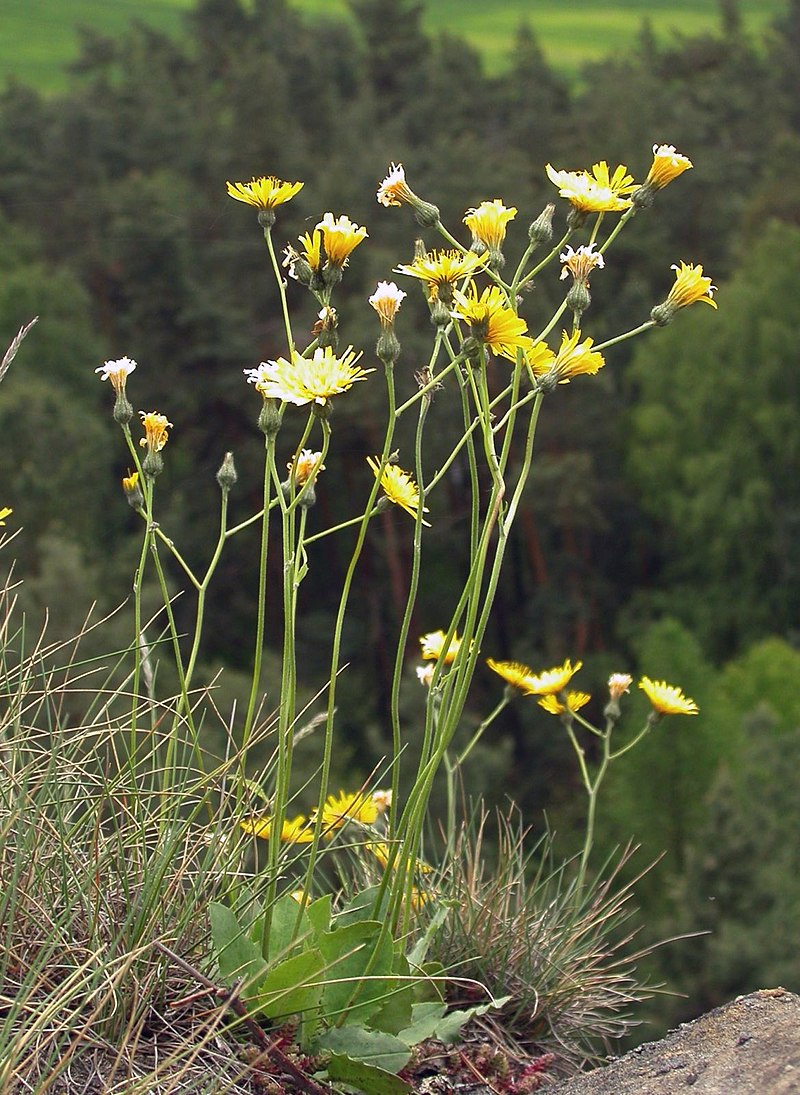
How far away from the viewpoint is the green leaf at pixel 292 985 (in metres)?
1.88

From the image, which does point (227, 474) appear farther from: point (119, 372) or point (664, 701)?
point (664, 701)

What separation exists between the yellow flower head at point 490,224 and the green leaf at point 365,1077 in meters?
1.08

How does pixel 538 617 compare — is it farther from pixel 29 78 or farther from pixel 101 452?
pixel 29 78

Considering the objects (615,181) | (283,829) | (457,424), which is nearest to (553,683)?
(283,829)

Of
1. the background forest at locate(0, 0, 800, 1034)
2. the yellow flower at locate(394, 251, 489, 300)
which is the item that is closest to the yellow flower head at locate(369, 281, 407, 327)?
the yellow flower at locate(394, 251, 489, 300)

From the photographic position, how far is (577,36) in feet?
134

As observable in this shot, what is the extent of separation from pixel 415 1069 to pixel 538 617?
2698 centimetres

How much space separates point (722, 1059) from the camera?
1.92 metres

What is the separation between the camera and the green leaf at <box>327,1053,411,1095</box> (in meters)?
1.90

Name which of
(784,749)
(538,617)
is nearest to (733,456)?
(538,617)

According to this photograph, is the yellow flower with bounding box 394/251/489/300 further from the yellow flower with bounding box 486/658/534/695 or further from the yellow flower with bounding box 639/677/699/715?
the yellow flower with bounding box 639/677/699/715

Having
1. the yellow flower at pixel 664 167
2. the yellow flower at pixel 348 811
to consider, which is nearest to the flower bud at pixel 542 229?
the yellow flower at pixel 664 167

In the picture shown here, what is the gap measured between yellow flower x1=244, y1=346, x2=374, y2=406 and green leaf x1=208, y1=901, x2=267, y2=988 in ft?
2.14

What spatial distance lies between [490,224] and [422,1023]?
1094 mm
